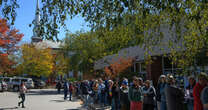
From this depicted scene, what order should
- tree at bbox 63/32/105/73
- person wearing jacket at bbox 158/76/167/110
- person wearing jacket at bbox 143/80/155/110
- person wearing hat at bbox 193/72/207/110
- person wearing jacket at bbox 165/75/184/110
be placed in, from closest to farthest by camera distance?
person wearing hat at bbox 193/72/207/110 < person wearing jacket at bbox 165/75/184/110 < person wearing jacket at bbox 158/76/167/110 < person wearing jacket at bbox 143/80/155/110 < tree at bbox 63/32/105/73

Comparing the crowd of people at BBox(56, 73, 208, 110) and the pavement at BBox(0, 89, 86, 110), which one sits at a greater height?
the crowd of people at BBox(56, 73, 208, 110)

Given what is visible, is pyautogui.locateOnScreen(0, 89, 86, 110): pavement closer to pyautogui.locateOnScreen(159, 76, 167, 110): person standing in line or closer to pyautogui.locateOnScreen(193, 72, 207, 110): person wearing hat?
pyautogui.locateOnScreen(159, 76, 167, 110): person standing in line

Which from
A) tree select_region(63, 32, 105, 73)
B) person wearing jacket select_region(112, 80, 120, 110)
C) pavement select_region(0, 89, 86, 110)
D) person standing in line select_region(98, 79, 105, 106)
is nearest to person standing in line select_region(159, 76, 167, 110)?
person wearing jacket select_region(112, 80, 120, 110)

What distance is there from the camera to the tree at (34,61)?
44.4 metres

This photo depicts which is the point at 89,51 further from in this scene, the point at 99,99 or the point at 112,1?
the point at 112,1

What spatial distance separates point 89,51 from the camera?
3422 cm

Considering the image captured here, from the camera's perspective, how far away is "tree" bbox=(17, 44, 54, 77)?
4438 cm

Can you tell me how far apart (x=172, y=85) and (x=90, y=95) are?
8.19m

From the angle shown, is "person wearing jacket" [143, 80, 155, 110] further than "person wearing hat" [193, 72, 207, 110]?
Yes

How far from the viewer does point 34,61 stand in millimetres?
44062

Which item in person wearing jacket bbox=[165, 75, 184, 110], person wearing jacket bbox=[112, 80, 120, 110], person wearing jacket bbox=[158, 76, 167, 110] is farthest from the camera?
person wearing jacket bbox=[112, 80, 120, 110]

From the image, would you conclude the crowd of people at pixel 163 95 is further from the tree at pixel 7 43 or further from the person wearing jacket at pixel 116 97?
the tree at pixel 7 43

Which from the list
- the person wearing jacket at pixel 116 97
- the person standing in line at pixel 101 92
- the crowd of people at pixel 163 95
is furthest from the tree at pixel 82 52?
the crowd of people at pixel 163 95

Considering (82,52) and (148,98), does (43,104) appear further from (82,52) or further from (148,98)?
(82,52)
